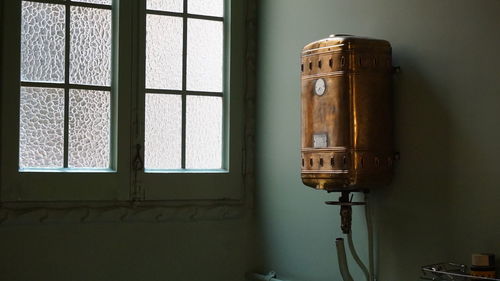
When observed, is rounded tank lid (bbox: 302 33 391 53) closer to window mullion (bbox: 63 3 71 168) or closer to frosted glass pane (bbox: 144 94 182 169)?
frosted glass pane (bbox: 144 94 182 169)

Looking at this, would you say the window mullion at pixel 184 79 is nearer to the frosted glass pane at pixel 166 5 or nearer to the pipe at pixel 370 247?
the frosted glass pane at pixel 166 5

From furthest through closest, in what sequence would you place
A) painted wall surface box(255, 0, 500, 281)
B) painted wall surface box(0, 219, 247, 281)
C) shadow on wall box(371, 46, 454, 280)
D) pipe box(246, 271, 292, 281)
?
1. pipe box(246, 271, 292, 281)
2. painted wall surface box(0, 219, 247, 281)
3. shadow on wall box(371, 46, 454, 280)
4. painted wall surface box(255, 0, 500, 281)

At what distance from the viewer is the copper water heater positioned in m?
2.50

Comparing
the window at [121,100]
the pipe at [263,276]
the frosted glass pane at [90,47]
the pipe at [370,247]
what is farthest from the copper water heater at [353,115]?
the frosted glass pane at [90,47]

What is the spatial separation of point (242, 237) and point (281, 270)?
0.96 ft

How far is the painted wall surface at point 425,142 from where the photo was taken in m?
2.24

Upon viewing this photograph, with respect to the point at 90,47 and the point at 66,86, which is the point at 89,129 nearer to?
the point at 66,86

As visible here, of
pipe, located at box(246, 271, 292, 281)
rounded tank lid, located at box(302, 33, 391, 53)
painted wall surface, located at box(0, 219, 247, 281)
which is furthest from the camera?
pipe, located at box(246, 271, 292, 281)

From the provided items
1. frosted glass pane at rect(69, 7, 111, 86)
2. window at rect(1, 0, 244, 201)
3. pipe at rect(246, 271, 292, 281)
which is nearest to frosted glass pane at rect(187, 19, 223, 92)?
window at rect(1, 0, 244, 201)

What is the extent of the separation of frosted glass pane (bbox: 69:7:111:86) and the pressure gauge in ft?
3.66

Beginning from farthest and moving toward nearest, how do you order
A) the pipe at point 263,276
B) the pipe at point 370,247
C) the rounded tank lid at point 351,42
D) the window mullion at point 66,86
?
1. the pipe at point 263,276
2. the window mullion at point 66,86
3. the pipe at point 370,247
4. the rounded tank lid at point 351,42

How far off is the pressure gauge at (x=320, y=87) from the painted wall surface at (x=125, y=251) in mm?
1125

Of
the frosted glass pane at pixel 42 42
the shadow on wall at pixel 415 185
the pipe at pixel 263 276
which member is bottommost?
the pipe at pixel 263 276

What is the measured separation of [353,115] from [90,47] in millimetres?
1356
